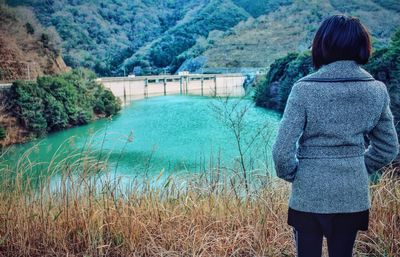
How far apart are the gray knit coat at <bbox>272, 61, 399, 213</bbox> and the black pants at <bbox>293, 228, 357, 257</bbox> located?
8 centimetres

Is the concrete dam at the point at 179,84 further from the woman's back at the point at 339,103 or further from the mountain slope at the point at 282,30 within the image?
the woman's back at the point at 339,103

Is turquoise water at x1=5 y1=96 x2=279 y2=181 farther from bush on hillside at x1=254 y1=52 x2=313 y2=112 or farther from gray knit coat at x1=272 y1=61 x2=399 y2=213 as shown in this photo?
gray knit coat at x1=272 y1=61 x2=399 y2=213

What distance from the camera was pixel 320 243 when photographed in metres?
1.08

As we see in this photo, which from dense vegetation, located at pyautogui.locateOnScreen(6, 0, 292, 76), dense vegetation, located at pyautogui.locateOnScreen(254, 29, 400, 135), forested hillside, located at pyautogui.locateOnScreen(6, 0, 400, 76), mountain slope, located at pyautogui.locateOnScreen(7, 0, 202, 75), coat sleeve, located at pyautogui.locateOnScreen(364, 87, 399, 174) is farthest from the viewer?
dense vegetation, located at pyautogui.locateOnScreen(6, 0, 292, 76)

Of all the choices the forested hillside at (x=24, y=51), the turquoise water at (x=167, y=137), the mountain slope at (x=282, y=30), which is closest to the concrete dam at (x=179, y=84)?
the mountain slope at (x=282, y=30)

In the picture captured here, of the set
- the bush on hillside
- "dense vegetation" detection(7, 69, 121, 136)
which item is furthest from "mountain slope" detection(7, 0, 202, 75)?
the bush on hillside

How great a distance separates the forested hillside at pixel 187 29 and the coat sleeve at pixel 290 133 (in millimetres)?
45519

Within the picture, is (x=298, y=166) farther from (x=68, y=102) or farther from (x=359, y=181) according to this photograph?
(x=68, y=102)

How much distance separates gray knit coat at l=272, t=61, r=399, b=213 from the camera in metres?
0.99

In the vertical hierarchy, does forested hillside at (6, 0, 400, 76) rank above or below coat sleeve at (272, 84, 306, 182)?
above

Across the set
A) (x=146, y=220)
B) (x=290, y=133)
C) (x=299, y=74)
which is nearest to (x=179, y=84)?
(x=299, y=74)

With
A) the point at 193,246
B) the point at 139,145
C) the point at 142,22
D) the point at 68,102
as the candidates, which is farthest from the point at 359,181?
the point at 142,22

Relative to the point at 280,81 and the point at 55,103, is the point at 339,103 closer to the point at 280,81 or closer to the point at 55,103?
the point at 55,103

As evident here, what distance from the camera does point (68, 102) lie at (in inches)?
885
